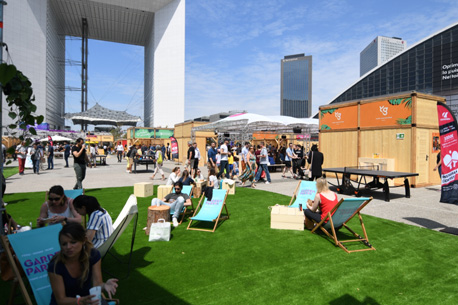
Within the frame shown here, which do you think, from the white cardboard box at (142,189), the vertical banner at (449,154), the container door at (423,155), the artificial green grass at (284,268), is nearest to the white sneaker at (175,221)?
the artificial green grass at (284,268)

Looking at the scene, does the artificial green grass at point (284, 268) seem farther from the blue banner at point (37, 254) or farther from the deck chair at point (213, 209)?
the blue banner at point (37, 254)

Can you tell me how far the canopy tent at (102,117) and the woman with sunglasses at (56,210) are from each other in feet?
213

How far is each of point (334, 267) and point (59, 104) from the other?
65.7 metres

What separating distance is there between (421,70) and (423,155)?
62836 millimetres

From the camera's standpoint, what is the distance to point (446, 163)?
5.23m

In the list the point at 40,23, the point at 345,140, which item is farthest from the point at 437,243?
the point at 40,23

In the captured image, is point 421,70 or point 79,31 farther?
point 79,31

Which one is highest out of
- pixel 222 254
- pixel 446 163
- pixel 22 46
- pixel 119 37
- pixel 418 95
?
pixel 119 37

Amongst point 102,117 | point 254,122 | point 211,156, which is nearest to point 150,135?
point 254,122

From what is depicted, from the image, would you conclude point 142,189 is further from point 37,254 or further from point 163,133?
point 163,133

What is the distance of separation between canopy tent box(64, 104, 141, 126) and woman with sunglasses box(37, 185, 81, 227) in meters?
64.8

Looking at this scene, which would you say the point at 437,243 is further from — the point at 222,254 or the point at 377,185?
the point at 377,185

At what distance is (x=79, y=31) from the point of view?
62.8 metres

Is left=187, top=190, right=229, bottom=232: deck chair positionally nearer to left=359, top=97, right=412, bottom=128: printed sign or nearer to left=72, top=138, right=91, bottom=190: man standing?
left=72, top=138, right=91, bottom=190: man standing
